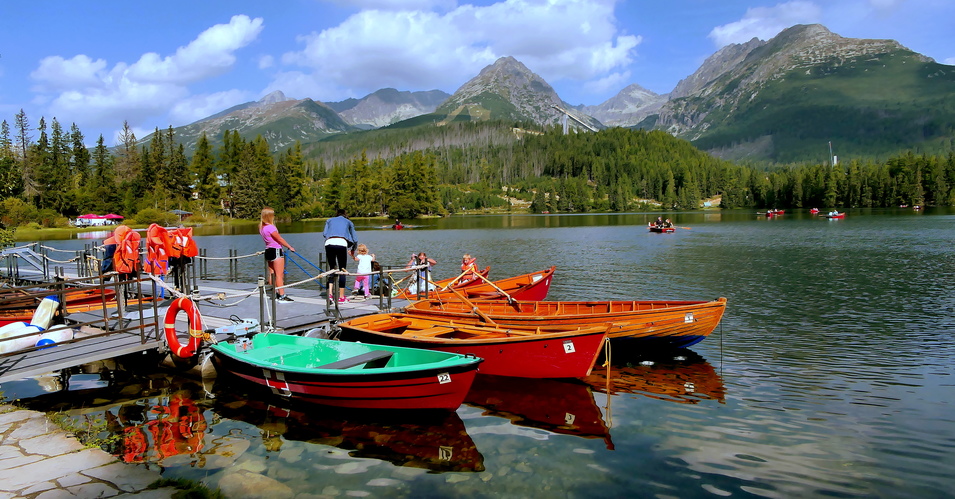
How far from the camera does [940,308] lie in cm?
2053

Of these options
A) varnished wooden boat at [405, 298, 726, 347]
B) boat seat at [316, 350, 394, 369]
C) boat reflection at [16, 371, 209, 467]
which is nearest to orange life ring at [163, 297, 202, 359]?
boat reflection at [16, 371, 209, 467]

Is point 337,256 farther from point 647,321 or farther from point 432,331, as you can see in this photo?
point 647,321

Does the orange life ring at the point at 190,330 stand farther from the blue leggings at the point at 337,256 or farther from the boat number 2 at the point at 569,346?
the boat number 2 at the point at 569,346

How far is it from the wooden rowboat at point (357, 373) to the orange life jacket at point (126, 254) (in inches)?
220

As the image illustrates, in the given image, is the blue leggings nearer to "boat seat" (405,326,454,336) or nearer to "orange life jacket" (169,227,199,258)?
"orange life jacket" (169,227,199,258)

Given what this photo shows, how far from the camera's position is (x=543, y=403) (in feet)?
37.8

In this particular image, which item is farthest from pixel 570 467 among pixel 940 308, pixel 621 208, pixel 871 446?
pixel 621 208

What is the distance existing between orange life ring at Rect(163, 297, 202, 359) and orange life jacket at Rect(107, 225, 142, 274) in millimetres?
4524

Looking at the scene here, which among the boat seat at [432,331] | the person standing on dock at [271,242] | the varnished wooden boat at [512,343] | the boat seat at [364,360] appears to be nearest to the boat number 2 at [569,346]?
the varnished wooden boat at [512,343]

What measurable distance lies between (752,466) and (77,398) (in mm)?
12699

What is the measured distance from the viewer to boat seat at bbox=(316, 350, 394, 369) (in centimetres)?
1037

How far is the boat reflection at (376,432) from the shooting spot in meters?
8.84

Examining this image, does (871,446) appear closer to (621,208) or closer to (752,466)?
(752,466)

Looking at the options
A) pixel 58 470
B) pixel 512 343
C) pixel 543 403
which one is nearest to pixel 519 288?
A: pixel 512 343
